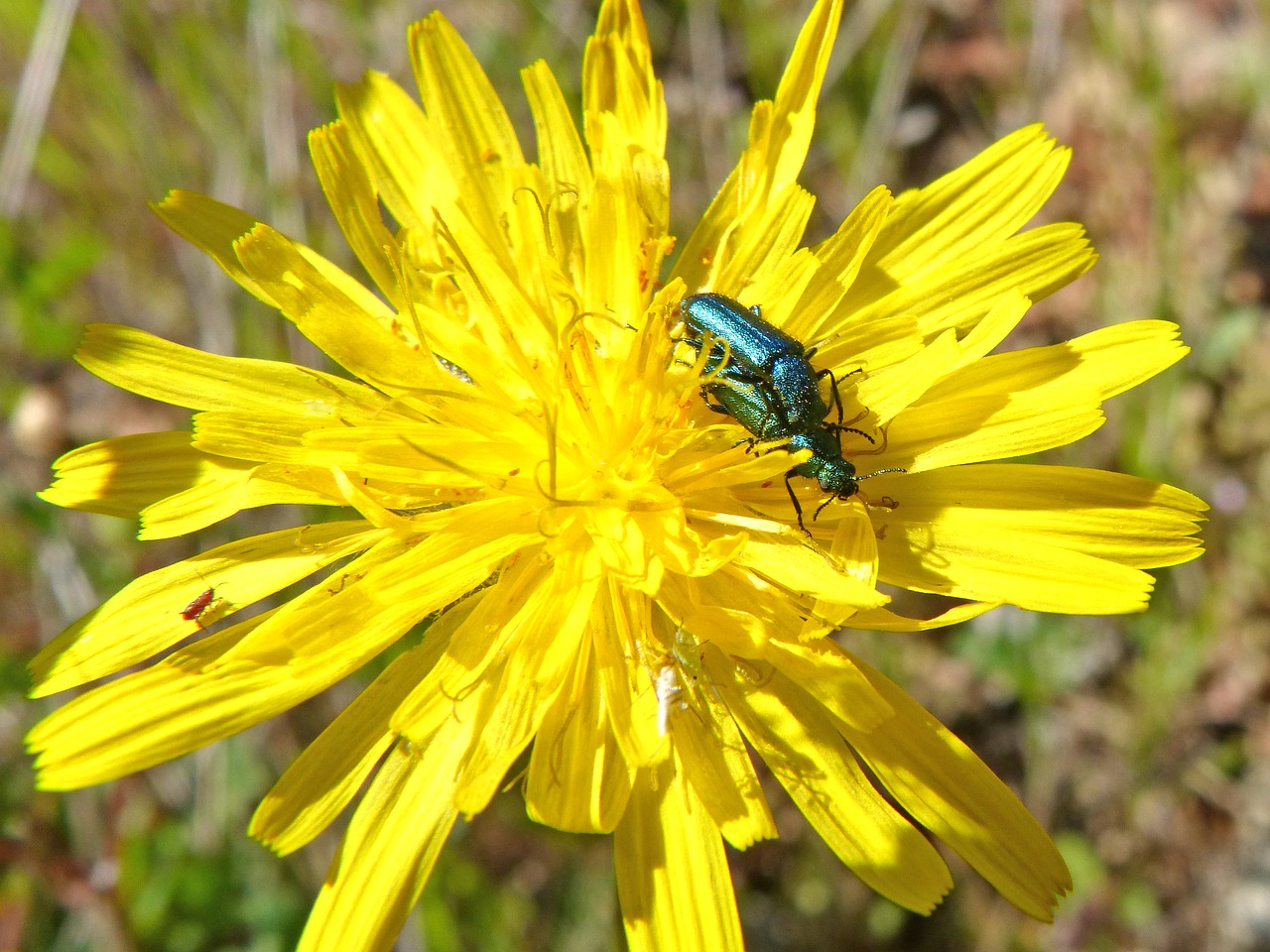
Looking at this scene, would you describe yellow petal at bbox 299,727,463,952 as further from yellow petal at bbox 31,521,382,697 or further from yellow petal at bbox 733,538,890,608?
yellow petal at bbox 733,538,890,608

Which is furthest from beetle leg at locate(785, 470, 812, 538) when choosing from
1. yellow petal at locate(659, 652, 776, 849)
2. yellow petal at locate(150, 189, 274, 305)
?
yellow petal at locate(150, 189, 274, 305)

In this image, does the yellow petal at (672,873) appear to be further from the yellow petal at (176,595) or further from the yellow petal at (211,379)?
the yellow petal at (211,379)

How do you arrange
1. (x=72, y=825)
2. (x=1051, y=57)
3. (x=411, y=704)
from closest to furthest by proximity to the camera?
1. (x=411, y=704)
2. (x=72, y=825)
3. (x=1051, y=57)

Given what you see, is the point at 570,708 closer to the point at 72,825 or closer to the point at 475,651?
the point at 475,651

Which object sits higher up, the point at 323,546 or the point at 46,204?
the point at 46,204

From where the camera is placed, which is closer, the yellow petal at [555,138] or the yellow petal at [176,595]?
the yellow petal at [176,595]

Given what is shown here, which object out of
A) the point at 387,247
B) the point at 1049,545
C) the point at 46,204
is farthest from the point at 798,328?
the point at 46,204

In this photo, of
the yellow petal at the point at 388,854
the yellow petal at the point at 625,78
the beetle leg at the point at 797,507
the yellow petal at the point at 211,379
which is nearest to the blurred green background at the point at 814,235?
the yellow petal at the point at 211,379
